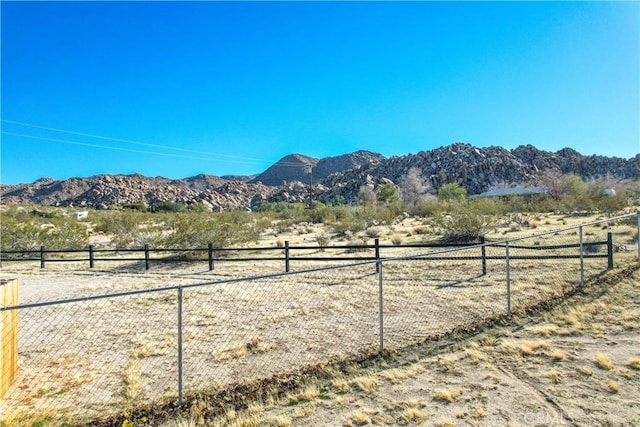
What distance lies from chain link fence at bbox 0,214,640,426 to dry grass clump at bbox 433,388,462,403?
160 centimetres

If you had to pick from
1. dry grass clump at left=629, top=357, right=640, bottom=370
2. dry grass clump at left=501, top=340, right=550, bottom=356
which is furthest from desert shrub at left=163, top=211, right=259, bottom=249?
dry grass clump at left=629, top=357, right=640, bottom=370

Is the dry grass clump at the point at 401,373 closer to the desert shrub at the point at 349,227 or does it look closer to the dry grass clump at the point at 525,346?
the dry grass clump at the point at 525,346

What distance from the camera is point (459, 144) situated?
106250 millimetres

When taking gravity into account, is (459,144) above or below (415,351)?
above

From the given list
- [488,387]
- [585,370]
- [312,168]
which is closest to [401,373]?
[488,387]

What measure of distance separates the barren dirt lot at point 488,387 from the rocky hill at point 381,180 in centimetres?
7678

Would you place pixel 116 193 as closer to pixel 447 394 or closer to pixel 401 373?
pixel 401 373

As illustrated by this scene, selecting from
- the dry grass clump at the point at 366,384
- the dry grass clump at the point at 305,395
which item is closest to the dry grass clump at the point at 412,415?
the dry grass clump at the point at 366,384

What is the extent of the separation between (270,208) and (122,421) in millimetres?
58356

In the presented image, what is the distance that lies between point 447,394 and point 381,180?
3550 inches

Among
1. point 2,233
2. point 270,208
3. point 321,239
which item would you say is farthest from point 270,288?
point 270,208

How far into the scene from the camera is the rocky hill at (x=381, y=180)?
91688 mm

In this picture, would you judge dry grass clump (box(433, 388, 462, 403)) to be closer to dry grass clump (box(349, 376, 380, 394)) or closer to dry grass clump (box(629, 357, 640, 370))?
dry grass clump (box(349, 376, 380, 394))

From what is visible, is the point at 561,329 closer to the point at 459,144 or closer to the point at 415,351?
the point at 415,351
